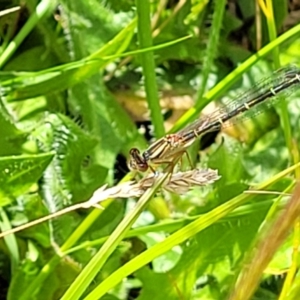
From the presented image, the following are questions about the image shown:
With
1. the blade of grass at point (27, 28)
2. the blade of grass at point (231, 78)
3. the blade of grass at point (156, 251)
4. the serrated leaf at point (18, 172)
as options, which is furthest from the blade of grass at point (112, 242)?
the blade of grass at point (27, 28)

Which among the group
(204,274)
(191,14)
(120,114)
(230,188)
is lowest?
(204,274)

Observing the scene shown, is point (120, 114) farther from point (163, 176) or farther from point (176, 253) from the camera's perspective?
point (163, 176)

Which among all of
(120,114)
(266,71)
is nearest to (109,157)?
(120,114)

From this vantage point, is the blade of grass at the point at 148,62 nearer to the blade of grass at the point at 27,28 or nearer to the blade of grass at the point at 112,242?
the blade of grass at the point at 27,28

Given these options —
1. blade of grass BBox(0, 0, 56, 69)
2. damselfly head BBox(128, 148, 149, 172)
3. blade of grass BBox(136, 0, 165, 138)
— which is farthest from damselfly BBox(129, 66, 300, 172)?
blade of grass BBox(0, 0, 56, 69)

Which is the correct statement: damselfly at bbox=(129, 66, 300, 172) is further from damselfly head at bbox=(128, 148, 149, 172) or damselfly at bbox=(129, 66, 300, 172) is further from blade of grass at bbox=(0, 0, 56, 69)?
blade of grass at bbox=(0, 0, 56, 69)

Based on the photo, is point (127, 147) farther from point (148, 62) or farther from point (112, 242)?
point (112, 242)
